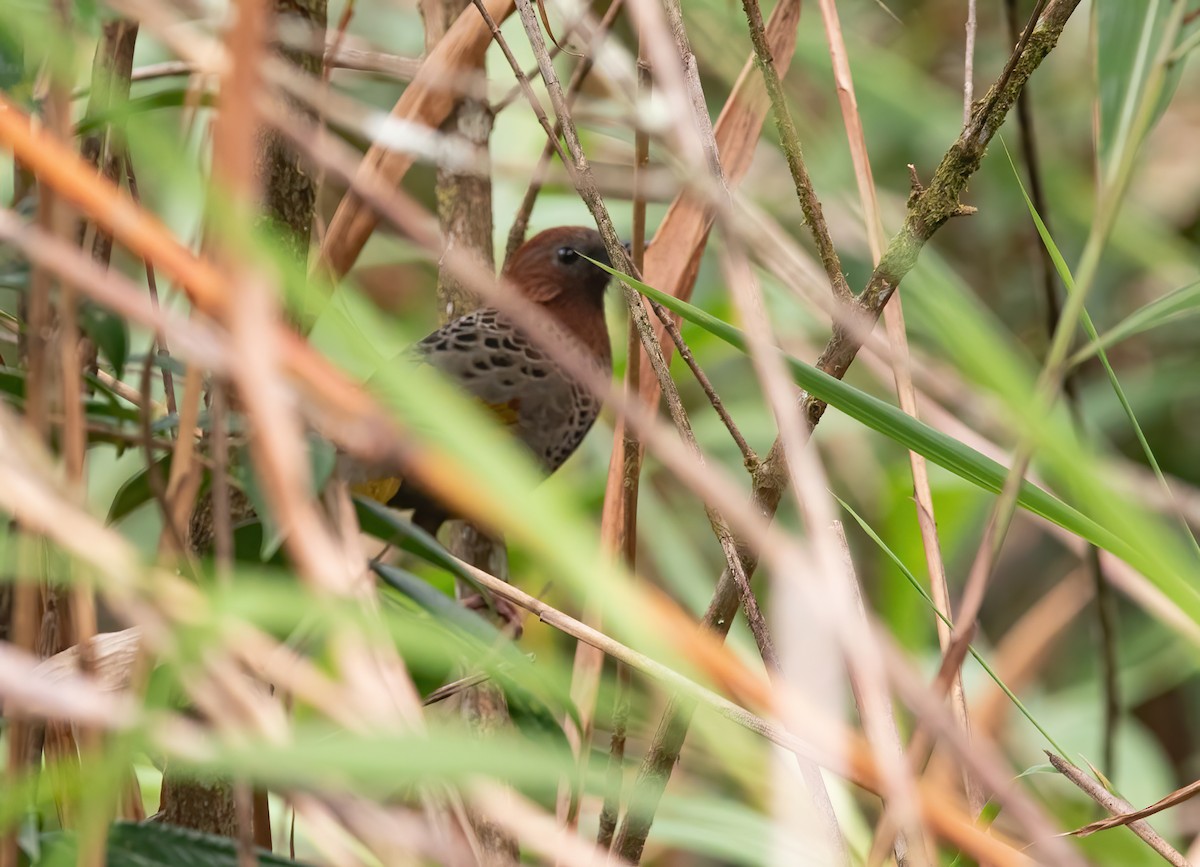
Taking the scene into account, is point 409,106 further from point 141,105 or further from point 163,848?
point 163,848

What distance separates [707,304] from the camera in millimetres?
2104

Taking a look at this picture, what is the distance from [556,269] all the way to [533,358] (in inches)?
11.9

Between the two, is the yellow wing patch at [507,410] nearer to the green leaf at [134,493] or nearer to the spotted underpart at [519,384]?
the spotted underpart at [519,384]

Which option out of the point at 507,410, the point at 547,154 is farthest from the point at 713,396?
the point at 507,410

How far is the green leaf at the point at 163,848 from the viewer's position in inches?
27.3

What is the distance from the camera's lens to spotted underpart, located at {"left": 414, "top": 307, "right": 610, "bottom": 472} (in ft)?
5.73

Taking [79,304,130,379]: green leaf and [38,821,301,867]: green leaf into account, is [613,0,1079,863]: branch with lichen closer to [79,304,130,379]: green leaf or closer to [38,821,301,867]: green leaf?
[38,821,301,867]: green leaf

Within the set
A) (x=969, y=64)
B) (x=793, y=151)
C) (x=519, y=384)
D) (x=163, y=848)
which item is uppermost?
(x=969, y=64)

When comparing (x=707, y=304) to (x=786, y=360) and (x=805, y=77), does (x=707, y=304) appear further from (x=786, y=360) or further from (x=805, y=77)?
(x=786, y=360)

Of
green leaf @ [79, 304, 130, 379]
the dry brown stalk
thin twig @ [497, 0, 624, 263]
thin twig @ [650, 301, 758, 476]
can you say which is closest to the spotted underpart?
thin twig @ [497, 0, 624, 263]

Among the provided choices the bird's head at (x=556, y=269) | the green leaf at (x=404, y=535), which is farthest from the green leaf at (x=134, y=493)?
the bird's head at (x=556, y=269)

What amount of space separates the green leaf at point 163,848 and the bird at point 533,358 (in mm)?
809

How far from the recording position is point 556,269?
2.13m

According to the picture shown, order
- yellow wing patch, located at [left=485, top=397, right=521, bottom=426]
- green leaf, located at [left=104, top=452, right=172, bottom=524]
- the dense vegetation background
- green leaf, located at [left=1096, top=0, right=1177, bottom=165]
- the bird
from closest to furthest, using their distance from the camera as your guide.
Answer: the dense vegetation background, green leaf, located at [left=104, top=452, right=172, bottom=524], green leaf, located at [left=1096, top=0, right=1177, bottom=165], the bird, yellow wing patch, located at [left=485, top=397, right=521, bottom=426]
